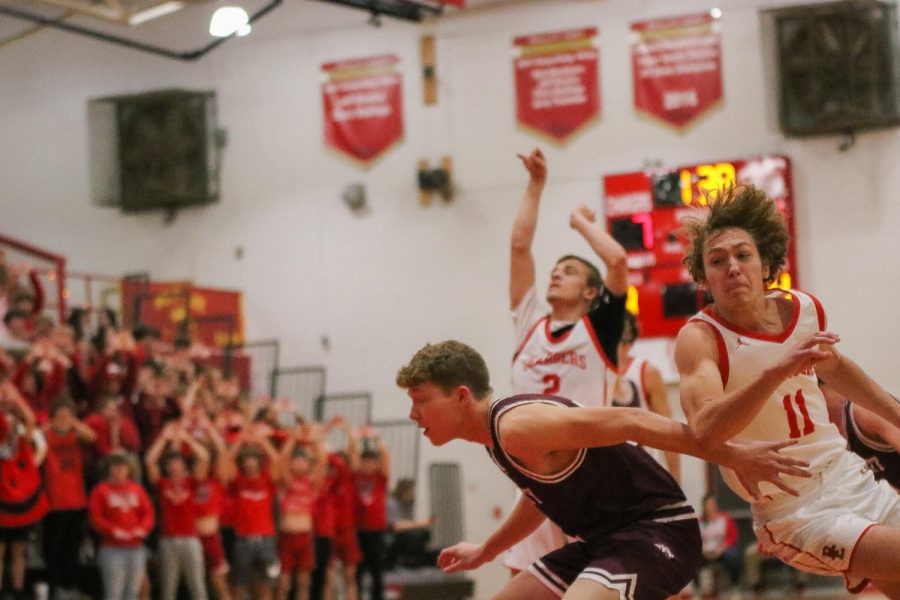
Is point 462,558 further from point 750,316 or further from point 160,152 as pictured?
point 160,152

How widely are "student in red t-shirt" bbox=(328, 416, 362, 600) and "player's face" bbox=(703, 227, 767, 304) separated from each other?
10.0 metres

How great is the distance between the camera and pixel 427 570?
15883mm

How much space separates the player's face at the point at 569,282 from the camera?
21.5 ft

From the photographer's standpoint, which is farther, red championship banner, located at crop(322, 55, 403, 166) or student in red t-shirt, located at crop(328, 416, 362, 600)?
red championship banner, located at crop(322, 55, 403, 166)

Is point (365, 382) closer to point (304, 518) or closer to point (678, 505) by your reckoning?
point (304, 518)

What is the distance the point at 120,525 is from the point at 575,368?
254 inches

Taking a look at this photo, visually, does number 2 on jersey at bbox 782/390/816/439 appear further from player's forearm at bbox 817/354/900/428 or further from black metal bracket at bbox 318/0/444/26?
black metal bracket at bbox 318/0/444/26

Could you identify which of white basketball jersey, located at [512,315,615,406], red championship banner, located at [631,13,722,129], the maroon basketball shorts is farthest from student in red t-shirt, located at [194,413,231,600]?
the maroon basketball shorts

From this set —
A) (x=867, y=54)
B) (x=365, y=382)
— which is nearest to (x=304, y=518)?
(x=365, y=382)

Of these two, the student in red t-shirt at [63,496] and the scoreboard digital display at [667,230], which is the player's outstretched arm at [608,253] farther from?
the scoreboard digital display at [667,230]

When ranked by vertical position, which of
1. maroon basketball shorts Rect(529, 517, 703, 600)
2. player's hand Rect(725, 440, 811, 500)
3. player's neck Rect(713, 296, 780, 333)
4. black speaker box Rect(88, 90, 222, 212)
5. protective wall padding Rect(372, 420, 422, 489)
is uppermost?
black speaker box Rect(88, 90, 222, 212)

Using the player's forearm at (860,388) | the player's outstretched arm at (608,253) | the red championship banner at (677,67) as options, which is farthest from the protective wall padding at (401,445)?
the player's forearm at (860,388)

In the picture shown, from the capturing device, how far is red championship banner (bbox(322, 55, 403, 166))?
18812mm

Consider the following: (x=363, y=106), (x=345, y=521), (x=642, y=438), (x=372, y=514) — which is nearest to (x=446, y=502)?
(x=372, y=514)
